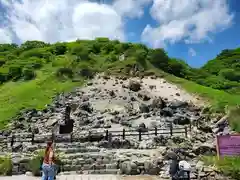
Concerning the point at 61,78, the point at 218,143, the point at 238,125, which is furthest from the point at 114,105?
the point at 218,143

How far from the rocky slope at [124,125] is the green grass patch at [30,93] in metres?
1.92

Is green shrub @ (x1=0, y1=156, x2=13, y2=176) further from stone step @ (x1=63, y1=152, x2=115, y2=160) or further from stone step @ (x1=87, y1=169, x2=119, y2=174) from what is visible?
stone step @ (x1=87, y1=169, x2=119, y2=174)

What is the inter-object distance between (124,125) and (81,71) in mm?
22396

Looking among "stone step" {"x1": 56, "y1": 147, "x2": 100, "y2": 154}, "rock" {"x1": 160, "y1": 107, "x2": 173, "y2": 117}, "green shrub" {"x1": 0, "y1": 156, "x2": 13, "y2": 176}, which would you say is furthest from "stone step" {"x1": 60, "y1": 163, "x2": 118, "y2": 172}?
"rock" {"x1": 160, "y1": 107, "x2": 173, "y2": 117}

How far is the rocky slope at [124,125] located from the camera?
23.6 meters

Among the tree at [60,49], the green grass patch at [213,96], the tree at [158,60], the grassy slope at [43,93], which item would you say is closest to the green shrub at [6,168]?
the green grass patch at [213,96]

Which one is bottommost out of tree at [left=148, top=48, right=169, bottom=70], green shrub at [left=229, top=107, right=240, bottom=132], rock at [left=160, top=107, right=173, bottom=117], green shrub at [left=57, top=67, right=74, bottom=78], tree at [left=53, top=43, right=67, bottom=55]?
green shrub at [left=229, top=107, right=240, bottom=132]

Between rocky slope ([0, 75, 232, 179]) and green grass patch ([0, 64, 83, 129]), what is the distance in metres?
1.92

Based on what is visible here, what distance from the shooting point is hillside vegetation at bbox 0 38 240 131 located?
55.4m

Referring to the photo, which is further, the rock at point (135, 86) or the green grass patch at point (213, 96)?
the rock at point (135, 86)

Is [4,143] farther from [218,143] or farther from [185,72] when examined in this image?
[185,72]

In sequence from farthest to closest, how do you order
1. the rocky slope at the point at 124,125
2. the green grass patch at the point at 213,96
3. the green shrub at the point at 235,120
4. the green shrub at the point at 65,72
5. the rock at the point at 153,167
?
1. the green shrub at the point at 65,72
2. the green grass patch at the point at 213,96
3. the green shrub at the point at 235,120
4. the rocky slope at the point at 124,125
5. the rock at the point at 153,167

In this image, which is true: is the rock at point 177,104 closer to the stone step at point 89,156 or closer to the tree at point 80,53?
the stone step at point 89,156

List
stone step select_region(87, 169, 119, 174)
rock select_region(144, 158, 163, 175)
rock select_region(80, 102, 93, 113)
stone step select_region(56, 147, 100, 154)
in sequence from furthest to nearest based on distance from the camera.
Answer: rock select_region(80, 102, 93, 113), stone step select_region(56, 147, 100, 154), stone step select_region(87, 169, 119, 174), rock select_region(144, 158, 163, 175)
